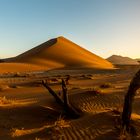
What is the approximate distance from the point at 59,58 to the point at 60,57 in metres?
1.61

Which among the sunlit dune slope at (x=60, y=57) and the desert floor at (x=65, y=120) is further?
the sunlit dune slope at (x=60, y=57)

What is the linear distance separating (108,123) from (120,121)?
0.38 meters

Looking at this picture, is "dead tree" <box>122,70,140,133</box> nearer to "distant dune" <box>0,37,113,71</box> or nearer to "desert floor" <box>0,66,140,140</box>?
"desert floor" <box>0,66,140,140</box>

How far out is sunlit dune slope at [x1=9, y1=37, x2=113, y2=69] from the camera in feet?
284

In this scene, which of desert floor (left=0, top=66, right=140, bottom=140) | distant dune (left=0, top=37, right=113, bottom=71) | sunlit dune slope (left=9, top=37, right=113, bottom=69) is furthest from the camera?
sunlit dune slope (left=9, top=37, right=113, bottom=69)

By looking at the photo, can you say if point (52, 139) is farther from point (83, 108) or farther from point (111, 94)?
point (111, 94)

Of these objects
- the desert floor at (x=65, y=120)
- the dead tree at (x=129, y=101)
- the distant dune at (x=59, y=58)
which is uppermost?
the distant dune at (x=59, y=58)

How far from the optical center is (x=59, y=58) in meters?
94.9

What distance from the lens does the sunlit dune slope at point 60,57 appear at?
284 feet

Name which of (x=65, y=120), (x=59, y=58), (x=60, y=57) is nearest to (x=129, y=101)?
(x=65, y=120)

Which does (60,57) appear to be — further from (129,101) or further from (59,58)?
(129,101)

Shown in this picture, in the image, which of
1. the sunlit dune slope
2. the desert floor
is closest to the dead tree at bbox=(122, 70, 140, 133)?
the desert floor

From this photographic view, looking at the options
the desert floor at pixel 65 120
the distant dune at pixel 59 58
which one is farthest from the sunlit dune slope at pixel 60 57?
the desert floor at pixel 65 120

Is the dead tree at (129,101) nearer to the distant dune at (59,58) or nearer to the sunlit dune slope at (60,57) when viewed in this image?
the distant dune at (59,58)
